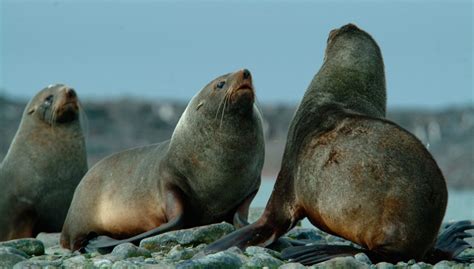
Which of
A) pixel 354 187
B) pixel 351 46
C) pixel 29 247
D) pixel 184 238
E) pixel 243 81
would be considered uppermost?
pixel 351 46

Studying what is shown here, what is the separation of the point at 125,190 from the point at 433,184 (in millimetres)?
3761

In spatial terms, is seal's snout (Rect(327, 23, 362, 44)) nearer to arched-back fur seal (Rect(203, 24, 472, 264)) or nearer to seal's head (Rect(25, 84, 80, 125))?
arched-back fur seal (Rect(203, 24, 472, 264))

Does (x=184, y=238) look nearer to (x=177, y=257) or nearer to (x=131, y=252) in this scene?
(x=131, y=252)

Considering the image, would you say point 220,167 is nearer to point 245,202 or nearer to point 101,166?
point 245,202

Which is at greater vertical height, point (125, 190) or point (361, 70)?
point (361, 70)

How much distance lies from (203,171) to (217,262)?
2990 mm

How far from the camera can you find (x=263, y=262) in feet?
26.1

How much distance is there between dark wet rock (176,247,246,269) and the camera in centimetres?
759

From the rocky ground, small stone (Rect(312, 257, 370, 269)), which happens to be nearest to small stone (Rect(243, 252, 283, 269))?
the rocky ground

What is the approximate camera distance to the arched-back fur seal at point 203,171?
10539 mm

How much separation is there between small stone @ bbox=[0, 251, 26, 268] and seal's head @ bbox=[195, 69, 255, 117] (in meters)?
2.74

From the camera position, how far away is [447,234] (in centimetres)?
934

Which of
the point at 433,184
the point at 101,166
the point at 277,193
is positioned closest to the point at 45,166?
the point at 101,166

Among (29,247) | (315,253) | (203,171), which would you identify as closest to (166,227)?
(203,171)
